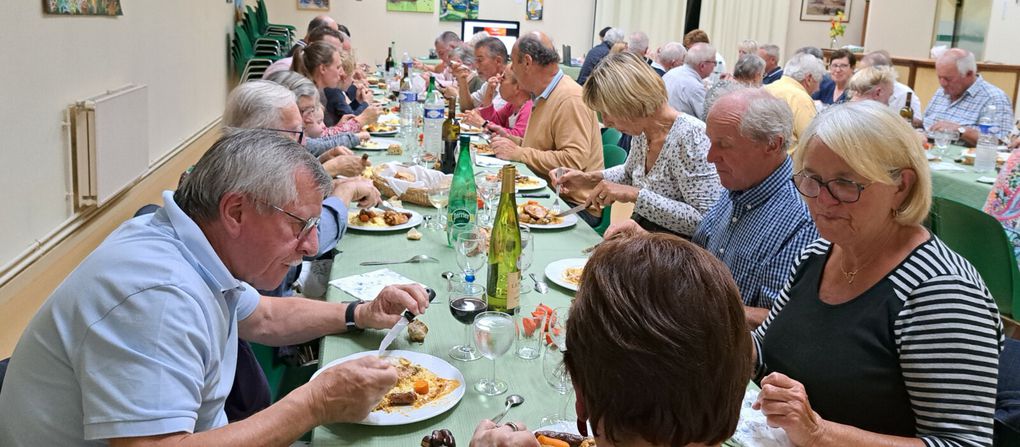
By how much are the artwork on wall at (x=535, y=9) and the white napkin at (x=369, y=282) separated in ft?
33.6

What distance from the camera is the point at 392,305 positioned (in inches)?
69.0

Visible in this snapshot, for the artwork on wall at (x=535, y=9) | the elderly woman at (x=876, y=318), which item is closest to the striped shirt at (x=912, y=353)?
the elderly woman at (x=876, y=318)

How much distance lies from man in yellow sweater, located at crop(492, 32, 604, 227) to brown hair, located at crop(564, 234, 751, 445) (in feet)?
9.68

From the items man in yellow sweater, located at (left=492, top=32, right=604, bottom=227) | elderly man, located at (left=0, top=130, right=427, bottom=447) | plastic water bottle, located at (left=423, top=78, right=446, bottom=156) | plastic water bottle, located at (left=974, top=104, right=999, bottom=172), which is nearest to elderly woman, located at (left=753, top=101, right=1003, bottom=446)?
elderly man, located at (left=0, top=130, right=427, bottom=447)

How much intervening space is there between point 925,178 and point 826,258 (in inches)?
11.6

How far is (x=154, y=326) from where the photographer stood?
3.85 feet

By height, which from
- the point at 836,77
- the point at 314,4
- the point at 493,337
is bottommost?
the point at 493,337

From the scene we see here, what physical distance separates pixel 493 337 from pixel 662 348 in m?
0.65

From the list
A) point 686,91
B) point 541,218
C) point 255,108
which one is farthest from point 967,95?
point 255,108

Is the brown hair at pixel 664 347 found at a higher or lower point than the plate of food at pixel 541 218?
higher

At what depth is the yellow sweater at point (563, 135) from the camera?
13.4 feet

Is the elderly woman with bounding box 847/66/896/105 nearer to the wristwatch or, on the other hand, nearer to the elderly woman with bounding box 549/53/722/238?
the elderly woman with bounding box 549/53/722/238

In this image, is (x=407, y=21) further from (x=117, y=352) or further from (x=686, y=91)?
(x=117, y=352)

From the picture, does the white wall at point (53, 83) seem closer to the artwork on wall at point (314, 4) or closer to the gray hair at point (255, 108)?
the gray hair at point (255, 108)
